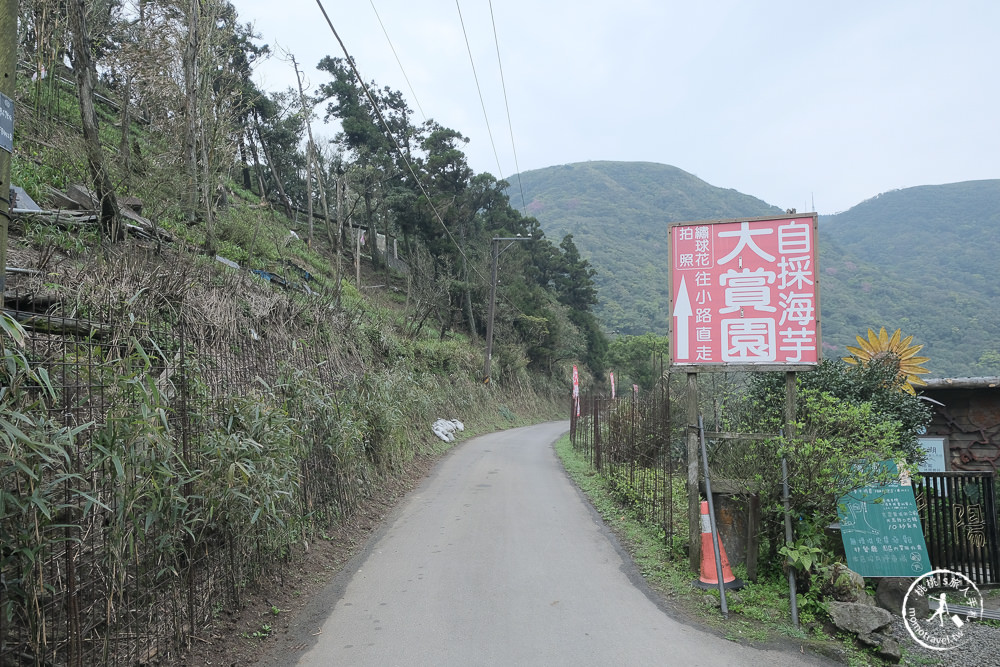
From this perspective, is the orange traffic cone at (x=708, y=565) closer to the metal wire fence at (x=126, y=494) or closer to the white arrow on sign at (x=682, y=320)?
the white arrow on sign at (x=682, y=320)

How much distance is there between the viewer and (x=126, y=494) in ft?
10.3

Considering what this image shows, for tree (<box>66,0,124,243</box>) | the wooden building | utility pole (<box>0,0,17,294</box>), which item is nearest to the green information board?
the wooden building

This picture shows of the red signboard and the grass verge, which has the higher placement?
the red signboard

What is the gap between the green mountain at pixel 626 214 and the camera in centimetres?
6431

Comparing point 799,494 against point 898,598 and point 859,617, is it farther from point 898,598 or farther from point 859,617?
point 898,598

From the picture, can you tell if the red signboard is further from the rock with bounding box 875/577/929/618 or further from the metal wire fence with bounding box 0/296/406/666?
the metal wire fence with bounding box 0/296/406/666

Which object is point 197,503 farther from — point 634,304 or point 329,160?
point 634,304

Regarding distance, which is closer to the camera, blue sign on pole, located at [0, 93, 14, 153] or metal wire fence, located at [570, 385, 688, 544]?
blue sign on pole, located at [0, 93, 14, 153]

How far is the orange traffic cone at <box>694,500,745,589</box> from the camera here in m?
5.51

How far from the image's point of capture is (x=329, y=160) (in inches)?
1281

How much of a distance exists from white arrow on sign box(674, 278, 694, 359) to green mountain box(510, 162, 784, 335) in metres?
34.6

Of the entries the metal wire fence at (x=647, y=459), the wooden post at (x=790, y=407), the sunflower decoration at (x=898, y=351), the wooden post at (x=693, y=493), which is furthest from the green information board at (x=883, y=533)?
the sunflower decoration at (x=898, y=351)

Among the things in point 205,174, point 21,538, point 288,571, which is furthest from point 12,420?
point 205,174

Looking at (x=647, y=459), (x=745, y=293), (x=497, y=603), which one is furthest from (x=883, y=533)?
(x=647, y=459)
